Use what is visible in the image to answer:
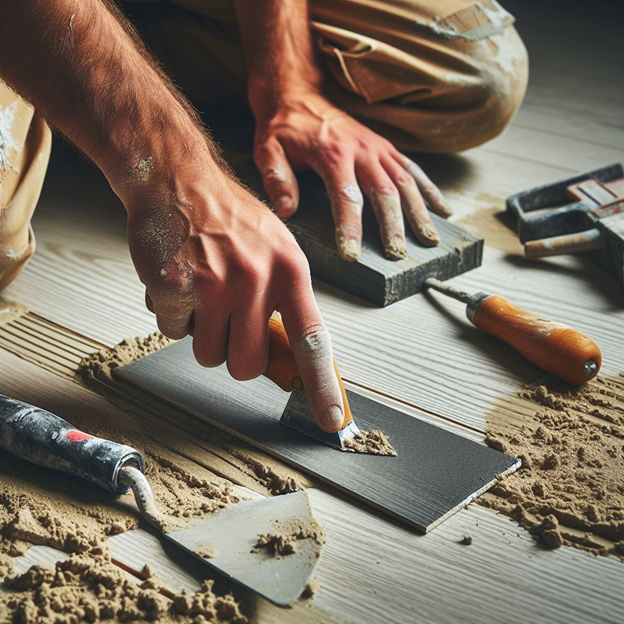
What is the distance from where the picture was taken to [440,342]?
5.70ft

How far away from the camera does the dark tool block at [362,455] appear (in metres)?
1.27

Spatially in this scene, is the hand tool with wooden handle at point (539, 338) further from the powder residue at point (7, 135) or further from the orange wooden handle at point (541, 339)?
the powder residue at point (7, 135)

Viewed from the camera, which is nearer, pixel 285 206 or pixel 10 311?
pixel 10 311

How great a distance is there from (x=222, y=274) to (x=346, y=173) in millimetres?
782

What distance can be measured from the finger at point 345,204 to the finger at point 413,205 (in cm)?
11

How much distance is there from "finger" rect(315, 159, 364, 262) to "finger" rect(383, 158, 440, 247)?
114mm

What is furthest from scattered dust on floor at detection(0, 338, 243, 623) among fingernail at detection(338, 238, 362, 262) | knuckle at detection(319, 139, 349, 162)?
knuckle at detection(319, 139, 349, 162)

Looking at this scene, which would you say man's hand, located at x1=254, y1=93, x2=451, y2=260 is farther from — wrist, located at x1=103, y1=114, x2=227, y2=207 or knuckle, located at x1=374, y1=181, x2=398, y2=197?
wrist, located at x1=103, y1=114, x2=227, y2=207

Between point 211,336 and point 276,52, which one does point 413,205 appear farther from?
point 211,336

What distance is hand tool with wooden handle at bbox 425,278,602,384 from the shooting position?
1.52m

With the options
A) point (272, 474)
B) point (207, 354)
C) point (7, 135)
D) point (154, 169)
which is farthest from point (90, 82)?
point (272, 474)

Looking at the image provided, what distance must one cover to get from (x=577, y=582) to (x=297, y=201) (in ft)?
3.77

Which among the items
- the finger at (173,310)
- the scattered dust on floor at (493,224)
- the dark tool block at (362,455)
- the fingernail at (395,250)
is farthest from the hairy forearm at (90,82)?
the scattered dust on floor at (493,224)

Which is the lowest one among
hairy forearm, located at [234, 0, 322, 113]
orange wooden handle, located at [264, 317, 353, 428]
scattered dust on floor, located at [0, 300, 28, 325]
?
scattered dust on floor, located at [0, 300, 28, 325]
